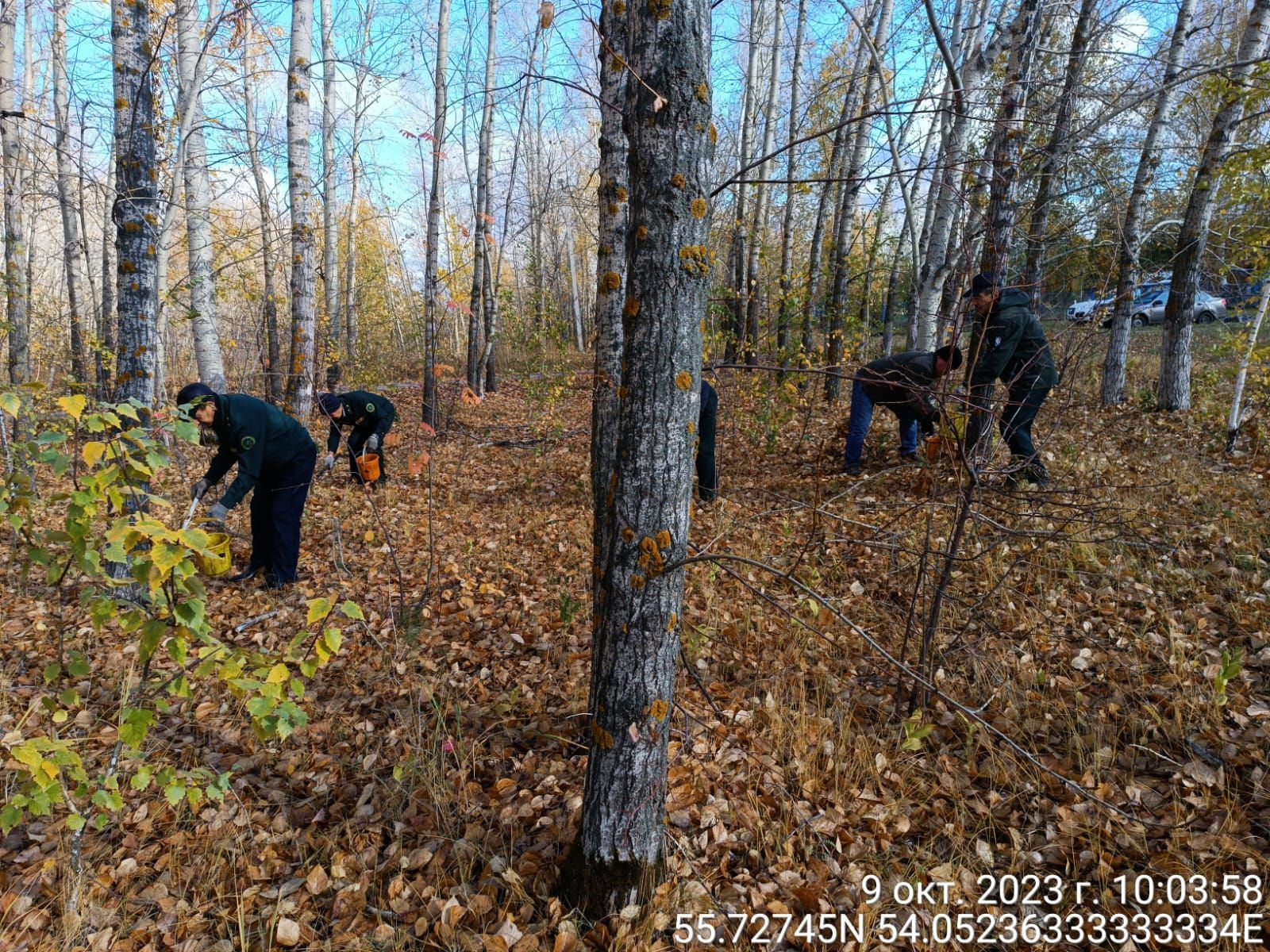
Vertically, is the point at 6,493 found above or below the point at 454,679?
above

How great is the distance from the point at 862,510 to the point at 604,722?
3.71 meters

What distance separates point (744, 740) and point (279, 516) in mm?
4028

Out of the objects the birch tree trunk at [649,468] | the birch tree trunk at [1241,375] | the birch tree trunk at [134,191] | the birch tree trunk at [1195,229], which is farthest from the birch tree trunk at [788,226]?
the birch tree trunk at [649,468]

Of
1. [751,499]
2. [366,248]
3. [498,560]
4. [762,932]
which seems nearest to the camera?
[762,932]

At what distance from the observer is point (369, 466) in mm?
6738

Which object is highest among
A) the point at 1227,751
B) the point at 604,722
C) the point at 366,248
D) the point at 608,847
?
the point at 366,248

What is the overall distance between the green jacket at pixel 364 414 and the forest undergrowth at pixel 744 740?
259 cm

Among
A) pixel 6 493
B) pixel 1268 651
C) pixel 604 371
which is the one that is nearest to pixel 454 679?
pixel 604 371

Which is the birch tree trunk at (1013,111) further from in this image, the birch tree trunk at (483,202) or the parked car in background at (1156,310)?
the parked car in background at (1156,310)

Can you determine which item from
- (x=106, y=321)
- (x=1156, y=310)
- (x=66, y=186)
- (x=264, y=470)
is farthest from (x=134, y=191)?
(x=1156, y=310)

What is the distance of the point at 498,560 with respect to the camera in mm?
5109

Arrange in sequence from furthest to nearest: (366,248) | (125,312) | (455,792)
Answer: (366,248) < (125,312) < (455,792)

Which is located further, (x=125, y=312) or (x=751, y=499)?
→ (x=751, y=499)

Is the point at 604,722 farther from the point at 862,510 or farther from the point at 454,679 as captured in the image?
the point at 862,510
